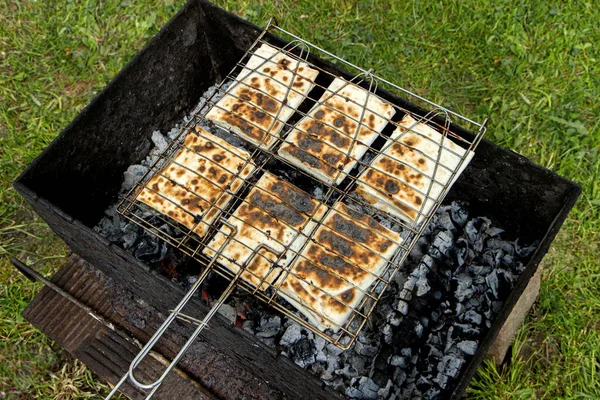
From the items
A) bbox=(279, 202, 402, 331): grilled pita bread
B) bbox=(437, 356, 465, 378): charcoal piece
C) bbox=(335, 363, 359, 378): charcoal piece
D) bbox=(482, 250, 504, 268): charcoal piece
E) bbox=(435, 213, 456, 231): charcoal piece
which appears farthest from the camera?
bbox=(435, 213, 456, 231): charcoal piece

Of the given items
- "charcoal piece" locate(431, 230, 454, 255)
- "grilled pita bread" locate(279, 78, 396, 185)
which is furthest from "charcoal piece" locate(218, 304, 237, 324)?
"charcoal piece" locate(431, 230, 454, 255)

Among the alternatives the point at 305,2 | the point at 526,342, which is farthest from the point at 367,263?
the point at 305,2

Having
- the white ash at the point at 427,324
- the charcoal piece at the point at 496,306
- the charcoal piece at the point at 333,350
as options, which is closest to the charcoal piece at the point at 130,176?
the white ash at the point at 427,324

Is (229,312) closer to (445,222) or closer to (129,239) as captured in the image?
(129,239)

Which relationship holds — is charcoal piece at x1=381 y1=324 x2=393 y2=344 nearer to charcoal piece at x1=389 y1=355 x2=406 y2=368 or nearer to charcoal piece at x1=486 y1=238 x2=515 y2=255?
charcoal piece at x1=389 y1=355 x2=406 y2=368

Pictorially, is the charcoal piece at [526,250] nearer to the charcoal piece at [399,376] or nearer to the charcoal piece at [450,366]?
the charcoal piece at [450,366]

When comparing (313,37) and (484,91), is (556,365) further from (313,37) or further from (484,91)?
(313,37)
